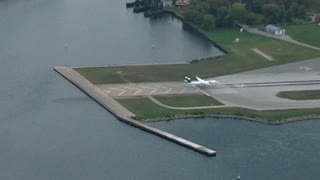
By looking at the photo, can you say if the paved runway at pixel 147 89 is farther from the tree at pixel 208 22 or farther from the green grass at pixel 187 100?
the tree at pixel 208 22

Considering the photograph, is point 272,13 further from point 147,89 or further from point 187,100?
point 187,100

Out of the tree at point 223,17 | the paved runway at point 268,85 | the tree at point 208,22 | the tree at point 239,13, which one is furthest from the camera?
the tree at point 239,13

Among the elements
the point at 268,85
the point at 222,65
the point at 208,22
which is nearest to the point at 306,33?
the point at 208,22

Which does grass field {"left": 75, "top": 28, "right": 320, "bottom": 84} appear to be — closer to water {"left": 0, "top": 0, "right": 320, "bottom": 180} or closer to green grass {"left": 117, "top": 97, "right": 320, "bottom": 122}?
water {"left": 0, "top": 0, "right": 320, "bottom": 180}

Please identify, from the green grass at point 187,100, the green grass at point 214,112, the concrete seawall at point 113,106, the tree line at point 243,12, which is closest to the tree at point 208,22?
the tree line at point 243,12

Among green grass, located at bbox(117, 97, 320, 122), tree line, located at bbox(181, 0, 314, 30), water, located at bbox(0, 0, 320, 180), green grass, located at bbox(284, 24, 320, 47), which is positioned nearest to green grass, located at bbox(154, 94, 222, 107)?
green grass, located at bbox(117, 97, 320, 122)

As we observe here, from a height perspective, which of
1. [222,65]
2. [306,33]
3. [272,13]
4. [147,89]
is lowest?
[306,33]
